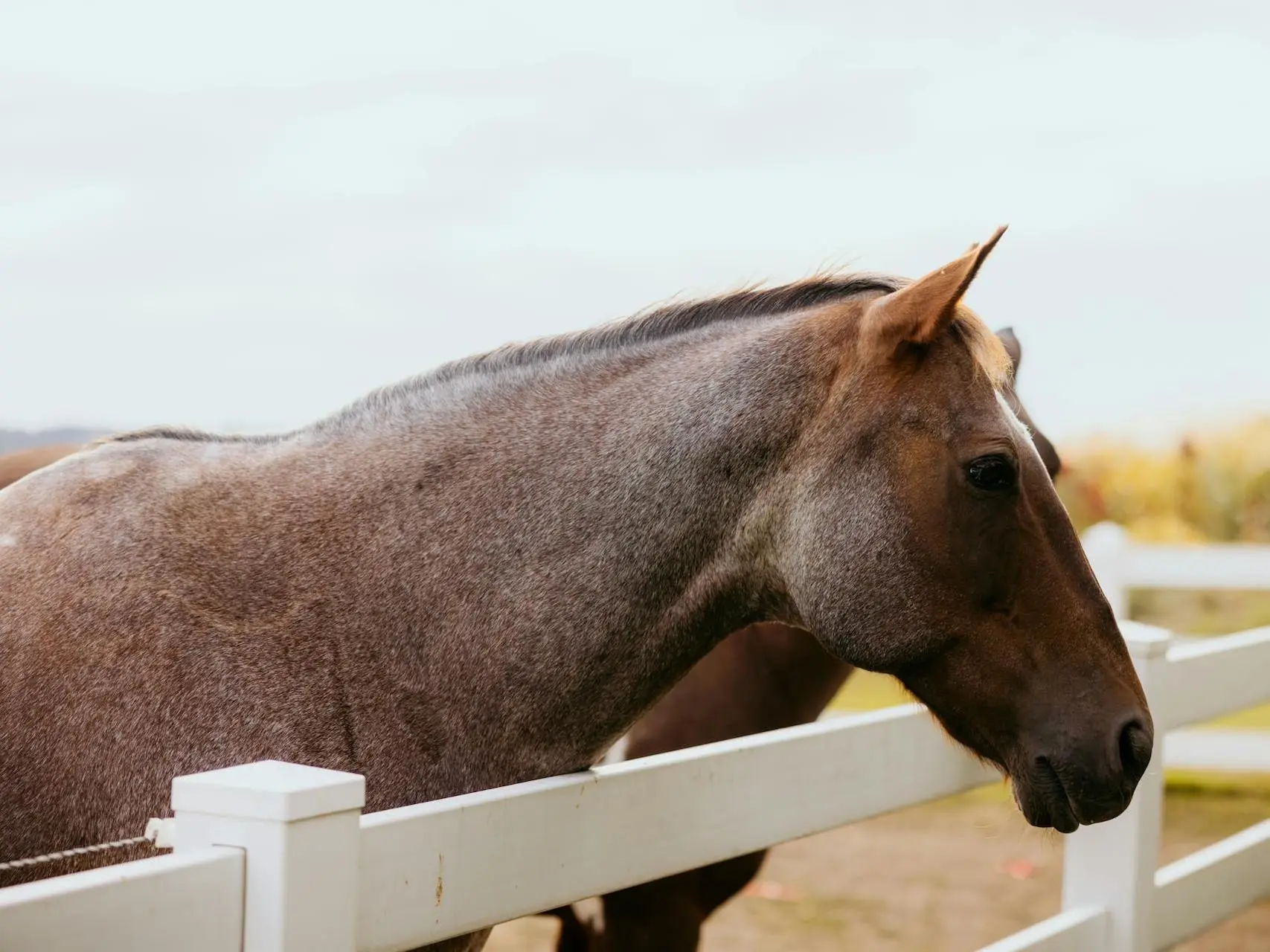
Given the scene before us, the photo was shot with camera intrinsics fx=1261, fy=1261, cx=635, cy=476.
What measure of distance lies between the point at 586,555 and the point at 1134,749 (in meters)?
0.89

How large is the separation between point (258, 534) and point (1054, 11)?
17685 mm

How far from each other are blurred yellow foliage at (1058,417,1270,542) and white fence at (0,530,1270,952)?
753 centimetres

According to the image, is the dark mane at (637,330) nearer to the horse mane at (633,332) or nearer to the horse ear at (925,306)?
the horse mane at (633,332)

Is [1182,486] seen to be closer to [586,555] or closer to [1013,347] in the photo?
[1013,347]

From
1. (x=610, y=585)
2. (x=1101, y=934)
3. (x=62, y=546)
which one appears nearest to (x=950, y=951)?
(x=1101, y=934)

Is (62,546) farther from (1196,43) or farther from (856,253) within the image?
(1196,43)

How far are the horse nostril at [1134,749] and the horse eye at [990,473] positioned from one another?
0.41 m

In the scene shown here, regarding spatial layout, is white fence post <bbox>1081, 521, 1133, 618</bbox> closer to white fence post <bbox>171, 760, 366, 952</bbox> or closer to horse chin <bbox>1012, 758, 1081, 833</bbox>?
horse chin <bbox>1012, 758, 1081, 833</bbox>

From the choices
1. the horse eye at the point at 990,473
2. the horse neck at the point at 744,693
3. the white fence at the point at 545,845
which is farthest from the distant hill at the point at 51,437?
the horse eye at the point at 990,473

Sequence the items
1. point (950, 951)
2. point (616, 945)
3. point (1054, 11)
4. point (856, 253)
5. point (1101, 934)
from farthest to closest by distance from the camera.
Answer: point (1054, 11) → point (950, 951) → point (616, 945) → point (1101, 934) → point (856, 253)

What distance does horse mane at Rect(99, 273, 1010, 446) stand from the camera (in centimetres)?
220

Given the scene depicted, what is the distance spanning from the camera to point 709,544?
2.00 m

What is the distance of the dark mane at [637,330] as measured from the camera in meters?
2.21

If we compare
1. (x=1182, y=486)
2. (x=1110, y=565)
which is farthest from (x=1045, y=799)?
(x=1182, y=486)
